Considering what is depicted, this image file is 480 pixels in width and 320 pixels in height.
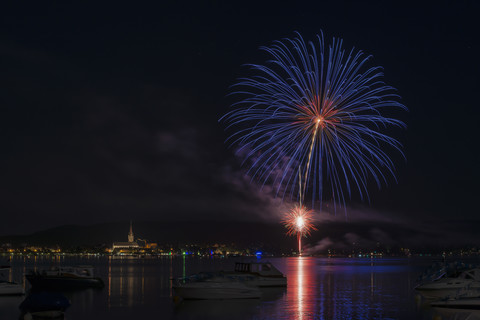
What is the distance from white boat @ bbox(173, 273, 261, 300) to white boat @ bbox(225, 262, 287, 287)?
8.84 metres

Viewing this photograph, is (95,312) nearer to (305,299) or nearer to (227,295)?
(227,295)

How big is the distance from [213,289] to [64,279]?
17.2m

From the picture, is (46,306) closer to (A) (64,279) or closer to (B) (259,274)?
(A) (64,279)

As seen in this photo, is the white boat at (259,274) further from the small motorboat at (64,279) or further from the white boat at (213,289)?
the small motorboat at (64,279)

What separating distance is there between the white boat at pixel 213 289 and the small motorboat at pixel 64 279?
1453 centimetres

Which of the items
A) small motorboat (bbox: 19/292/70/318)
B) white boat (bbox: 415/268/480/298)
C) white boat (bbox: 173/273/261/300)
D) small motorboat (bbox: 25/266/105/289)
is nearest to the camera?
small motorboat (bbox: 19/292/70/318)

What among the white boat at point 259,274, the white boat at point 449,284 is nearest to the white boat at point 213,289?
the white boat at point 259,274

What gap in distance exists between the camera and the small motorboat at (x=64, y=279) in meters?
49.8

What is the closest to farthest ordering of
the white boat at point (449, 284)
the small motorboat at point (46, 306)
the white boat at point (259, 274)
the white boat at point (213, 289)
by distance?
the small motorboat at point (46, 306) < the white boat at point (213, 289) < the white boat at point (449, 284) < the white boat at point (259, 274)

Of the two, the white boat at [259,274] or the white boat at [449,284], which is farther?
the white boat at [259,274]

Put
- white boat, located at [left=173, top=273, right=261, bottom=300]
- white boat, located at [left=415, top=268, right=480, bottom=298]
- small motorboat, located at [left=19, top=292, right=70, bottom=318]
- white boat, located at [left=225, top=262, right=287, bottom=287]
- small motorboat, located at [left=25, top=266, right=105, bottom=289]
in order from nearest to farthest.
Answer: small motorboat, located at [left=19, top=292, right=70, bottom=318] < white boat, located at [left=173, top=273, right=261, bottom=300] < white boat, located at [left=415, top=268, right=480, bottom=298] < small motorboat, located at [left=25, top=266, right=105, bottom=289] < white boat, located at [left=225, top=262, right=287, bottom=287]

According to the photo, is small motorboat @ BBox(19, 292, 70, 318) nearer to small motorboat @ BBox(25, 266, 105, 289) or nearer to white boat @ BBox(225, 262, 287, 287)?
small motorboat @ BBox(25, 266, 105, 289)

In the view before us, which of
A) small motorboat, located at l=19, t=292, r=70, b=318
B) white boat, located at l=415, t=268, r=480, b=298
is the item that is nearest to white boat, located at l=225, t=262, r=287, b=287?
white boat, located at l=415, t=268, r=480, b=298

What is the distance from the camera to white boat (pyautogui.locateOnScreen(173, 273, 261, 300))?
40000mm
